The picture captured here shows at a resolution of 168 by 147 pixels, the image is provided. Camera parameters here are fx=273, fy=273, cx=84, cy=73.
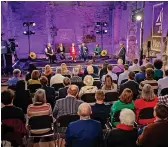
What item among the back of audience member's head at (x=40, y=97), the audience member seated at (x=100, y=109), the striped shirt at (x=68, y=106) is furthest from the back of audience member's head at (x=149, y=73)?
the back of audience member's head at (x=40, y=97)

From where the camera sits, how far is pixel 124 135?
3195 millimetres

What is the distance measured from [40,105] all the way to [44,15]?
1356cm

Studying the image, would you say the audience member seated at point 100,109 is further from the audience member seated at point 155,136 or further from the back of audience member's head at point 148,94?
the audience member seated at point 155,136

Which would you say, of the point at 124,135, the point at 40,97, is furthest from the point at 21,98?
the point at 124,135

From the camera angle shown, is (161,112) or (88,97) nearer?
(161,112)

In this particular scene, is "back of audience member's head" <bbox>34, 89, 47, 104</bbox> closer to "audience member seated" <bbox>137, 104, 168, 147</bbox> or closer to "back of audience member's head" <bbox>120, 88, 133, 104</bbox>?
"back of audience member's head" <bbox>120, 88, 133, 104</bbox>

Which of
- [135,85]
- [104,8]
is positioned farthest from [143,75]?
[104,8]

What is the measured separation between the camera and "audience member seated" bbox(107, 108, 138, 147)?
3184 mm

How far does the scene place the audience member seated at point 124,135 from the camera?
10.4ft

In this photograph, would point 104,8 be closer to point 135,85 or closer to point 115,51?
point 115,51

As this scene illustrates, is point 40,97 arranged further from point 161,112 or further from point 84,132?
A: point 161,112

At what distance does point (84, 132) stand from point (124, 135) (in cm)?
51

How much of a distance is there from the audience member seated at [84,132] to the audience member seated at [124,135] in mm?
257

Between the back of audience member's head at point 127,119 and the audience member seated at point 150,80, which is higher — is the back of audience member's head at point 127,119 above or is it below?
below
